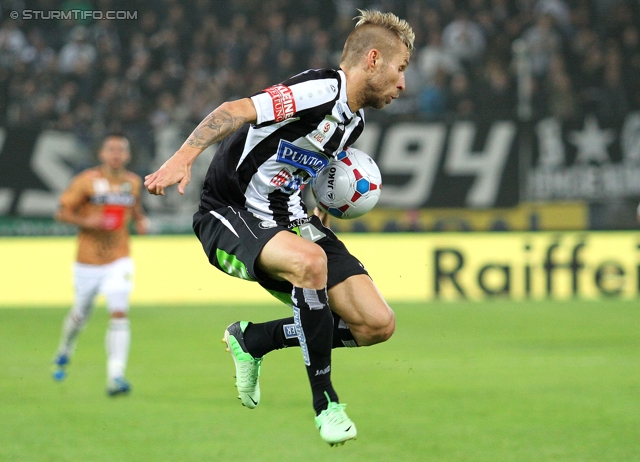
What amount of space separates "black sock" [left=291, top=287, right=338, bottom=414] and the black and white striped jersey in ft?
2.09

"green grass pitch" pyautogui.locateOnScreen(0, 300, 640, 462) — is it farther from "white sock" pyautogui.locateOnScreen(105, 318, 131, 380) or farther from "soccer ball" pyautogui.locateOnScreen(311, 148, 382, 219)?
"soccer ball" pyautogui.locateOnScreen(311, 148, 382, 219)

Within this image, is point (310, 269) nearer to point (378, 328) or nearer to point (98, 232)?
point (378, 328)

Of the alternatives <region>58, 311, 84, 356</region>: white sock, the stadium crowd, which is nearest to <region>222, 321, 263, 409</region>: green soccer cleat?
<region>58, 311, 84, 356</region>: white sock

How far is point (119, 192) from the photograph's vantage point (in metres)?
9.20

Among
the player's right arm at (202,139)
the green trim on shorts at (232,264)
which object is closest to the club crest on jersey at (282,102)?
the player's right arm at (202,139)

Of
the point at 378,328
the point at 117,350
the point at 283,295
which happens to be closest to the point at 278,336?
the point at 283,295

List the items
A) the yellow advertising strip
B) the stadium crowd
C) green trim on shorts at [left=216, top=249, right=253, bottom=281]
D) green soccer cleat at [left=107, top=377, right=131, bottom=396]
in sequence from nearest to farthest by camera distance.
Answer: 1. green trim on shorts at [left=216, top=249, right=253, bottom=281]
2. green soccer cleat at [left=107, top=377, right=131, bottom=396]
3. the yellow advertising strip
4. the stadium crowd

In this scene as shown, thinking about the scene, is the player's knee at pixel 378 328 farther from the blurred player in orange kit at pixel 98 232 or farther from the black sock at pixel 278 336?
the blurred player in orange kit at pixel 98 232

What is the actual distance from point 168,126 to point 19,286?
297 cm

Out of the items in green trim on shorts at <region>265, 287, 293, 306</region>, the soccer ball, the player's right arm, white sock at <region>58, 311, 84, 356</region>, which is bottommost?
white sock at <region>58, 311, 84, 356</region>

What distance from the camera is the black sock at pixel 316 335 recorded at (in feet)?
15.8

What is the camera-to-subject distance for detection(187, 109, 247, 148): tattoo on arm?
457cm

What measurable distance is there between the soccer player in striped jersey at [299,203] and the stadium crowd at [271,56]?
9330 millimetres

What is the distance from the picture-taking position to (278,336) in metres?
5.54
